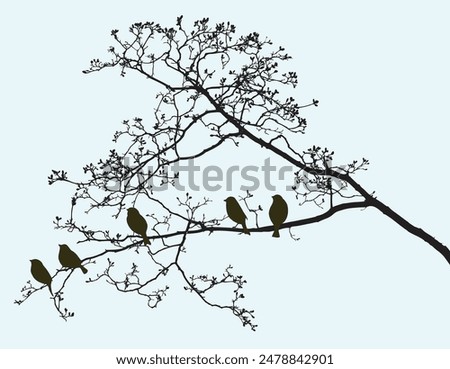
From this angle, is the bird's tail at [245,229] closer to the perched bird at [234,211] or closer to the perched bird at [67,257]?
the perched bird at [234,211]

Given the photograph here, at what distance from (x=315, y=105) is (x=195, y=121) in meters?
0.53

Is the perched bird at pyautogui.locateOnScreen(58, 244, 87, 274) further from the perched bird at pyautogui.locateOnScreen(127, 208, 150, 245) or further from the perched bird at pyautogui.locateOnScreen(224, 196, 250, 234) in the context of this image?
the perched bird at pyautogui.locateOnScreen(224, 196, 250, 234)

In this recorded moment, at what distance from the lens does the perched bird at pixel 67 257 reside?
3410 millimetres

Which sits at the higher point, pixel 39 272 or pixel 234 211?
pixel 234 211

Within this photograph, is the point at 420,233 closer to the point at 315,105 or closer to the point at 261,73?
the point at 315,105

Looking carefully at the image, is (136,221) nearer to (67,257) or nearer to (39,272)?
(67,257)

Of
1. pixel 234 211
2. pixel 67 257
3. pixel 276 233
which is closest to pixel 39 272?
pixel 67 257

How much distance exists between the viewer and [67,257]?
3412 mm

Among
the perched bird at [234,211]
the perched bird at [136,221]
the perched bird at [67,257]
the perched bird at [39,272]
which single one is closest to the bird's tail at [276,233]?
the perched bird at [234,211]

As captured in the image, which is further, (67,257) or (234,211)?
(67,257)

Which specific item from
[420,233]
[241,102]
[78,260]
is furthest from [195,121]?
[420,233]

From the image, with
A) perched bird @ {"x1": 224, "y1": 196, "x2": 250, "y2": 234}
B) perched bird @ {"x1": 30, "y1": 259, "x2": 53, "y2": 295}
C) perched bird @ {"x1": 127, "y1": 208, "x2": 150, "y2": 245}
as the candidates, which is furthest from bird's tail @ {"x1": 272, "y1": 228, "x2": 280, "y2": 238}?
perched bird @ {"x1": 30, "y1": 259, "x2": 53, "y2": 295}

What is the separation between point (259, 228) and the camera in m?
3.40

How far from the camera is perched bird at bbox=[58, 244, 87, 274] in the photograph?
134 inches
